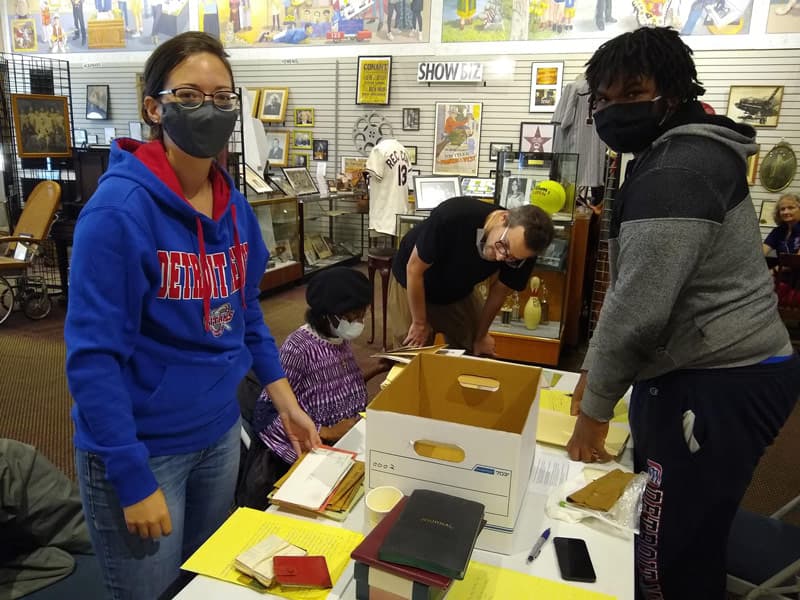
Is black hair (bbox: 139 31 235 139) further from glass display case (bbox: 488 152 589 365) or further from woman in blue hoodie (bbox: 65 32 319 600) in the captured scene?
glass display case (bbox: 488 152 589 365)

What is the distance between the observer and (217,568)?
3.49 feet

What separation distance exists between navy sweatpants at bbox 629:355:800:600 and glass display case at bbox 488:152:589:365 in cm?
302

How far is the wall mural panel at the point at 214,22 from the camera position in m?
7.75

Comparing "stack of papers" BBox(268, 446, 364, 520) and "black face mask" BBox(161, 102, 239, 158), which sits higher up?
"black face mask" BBox(161, 102, 239, 158)

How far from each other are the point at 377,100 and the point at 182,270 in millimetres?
7216

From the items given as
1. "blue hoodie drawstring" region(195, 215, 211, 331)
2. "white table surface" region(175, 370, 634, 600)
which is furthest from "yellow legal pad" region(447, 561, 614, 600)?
"blue hoodie drawstring" region(195, 215, 211, 331)

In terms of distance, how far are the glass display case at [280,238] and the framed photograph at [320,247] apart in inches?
35.7

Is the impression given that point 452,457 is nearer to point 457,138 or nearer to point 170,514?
point 170,514

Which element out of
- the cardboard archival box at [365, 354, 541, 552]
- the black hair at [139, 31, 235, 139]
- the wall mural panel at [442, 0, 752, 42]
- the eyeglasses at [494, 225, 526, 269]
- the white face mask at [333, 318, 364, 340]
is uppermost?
the wall mural panel at [442, 0, 752, 42]

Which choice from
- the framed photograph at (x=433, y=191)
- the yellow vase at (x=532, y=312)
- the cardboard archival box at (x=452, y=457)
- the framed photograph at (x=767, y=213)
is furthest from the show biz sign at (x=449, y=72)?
the cardboard archival box at (x=452, y=457)

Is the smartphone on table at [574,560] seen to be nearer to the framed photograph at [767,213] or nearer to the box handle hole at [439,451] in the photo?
the box handle hole at [439,451]

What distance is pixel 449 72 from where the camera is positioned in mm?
7465

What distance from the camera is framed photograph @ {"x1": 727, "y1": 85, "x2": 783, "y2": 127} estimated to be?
6.29m

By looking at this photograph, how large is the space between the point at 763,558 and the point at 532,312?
2927 millimetres
